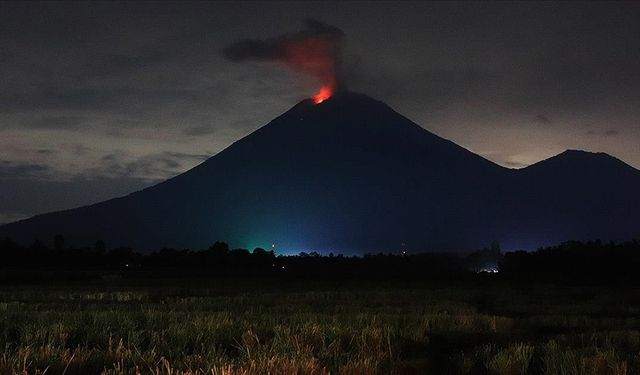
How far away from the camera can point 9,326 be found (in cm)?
1438

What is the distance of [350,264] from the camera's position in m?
117

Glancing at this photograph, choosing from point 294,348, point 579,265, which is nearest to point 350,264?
point 579,265

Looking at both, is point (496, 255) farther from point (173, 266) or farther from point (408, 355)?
point (408, 355)

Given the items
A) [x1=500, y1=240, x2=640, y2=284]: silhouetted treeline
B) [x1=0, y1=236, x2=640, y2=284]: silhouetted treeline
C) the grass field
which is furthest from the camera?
[x1=0, y1=236, x2=640, y2=284]: silhouetted treeline

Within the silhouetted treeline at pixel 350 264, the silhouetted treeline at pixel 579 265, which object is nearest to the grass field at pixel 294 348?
the silhouetted treeline at pixel 579 265

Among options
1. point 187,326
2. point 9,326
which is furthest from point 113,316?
point 187,326

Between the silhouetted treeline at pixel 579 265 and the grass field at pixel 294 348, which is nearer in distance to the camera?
the grass field at pixel 294 348

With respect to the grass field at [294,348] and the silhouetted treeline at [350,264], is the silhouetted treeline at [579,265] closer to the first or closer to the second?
the silhouetted treeline at [350,264]

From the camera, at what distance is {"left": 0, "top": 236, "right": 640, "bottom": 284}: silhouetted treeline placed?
77.7 m

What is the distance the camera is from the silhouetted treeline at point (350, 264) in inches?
3059

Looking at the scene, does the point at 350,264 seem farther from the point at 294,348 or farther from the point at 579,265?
the point at 294,348

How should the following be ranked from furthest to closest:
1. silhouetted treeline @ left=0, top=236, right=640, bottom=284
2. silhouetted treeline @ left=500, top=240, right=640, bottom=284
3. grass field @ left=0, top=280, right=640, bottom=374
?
1. silhouetted treeline @ left=0, top=236, right=640, bottom=284
2. silhouetted treeline @ left=500, top=240, right=640, bottom=284
3. grass field @ left=0, top=280, right=640, bottom=374

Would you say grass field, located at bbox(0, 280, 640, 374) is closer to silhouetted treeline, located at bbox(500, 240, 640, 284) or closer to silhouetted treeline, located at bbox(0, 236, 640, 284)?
silhouetted treeline, located at bbox(500, 240, 640, 284)

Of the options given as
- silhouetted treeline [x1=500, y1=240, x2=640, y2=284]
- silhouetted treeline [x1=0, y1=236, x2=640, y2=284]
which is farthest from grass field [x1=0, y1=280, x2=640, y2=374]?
silhouetted treeline [x1=0, y1=236, x2=640, y2=284]
